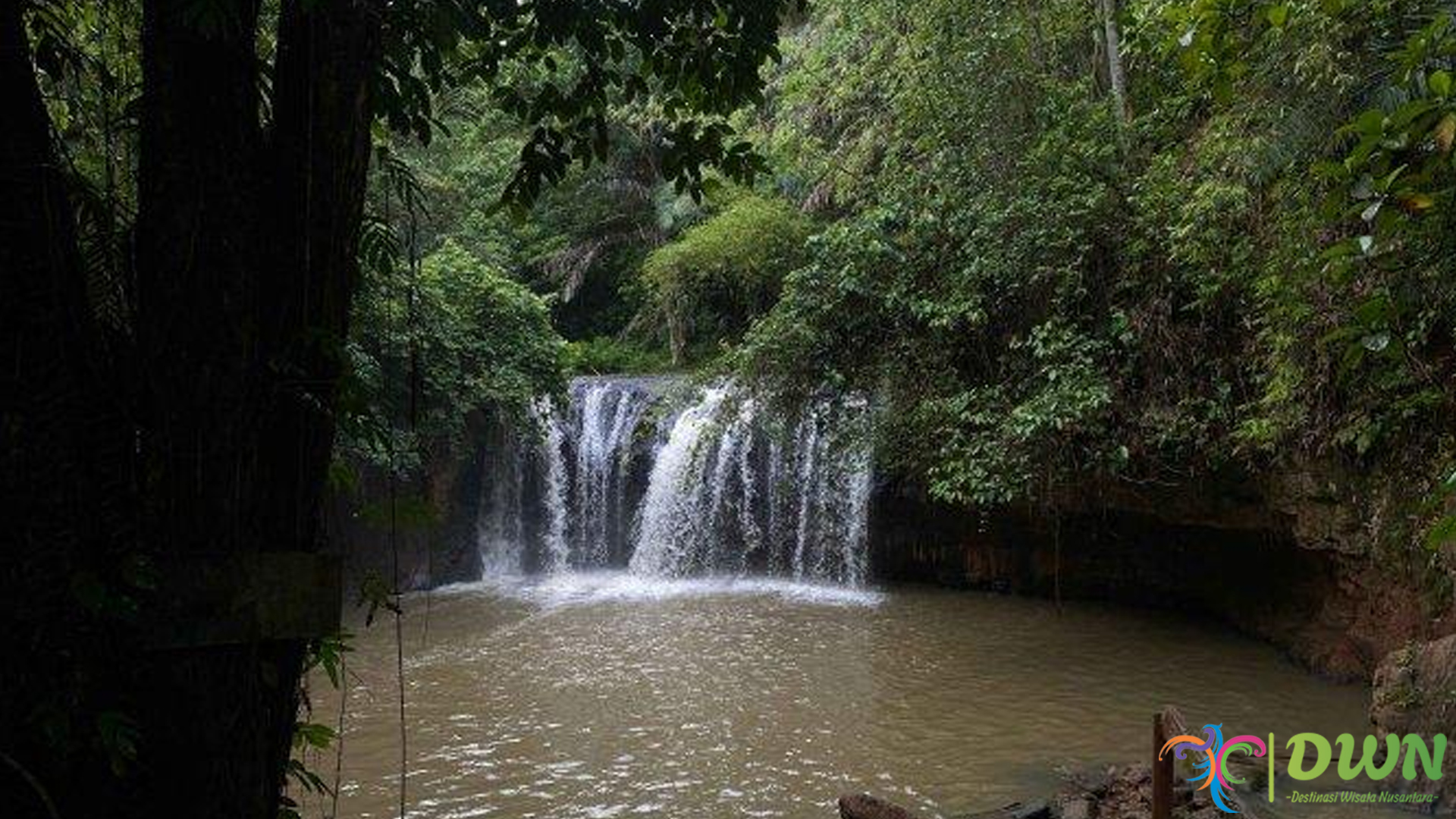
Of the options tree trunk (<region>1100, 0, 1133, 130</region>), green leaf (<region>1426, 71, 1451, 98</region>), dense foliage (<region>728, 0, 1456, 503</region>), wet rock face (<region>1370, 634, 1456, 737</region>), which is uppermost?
tree trunk (<region>1100, 0, 1133, 130</region>)

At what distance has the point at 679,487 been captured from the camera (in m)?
14.5

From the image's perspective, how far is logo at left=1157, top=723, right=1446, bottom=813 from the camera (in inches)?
208

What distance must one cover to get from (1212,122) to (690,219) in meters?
14.3

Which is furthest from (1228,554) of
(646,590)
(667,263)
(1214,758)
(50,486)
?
(667,263)

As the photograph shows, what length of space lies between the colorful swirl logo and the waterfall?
16.3ft

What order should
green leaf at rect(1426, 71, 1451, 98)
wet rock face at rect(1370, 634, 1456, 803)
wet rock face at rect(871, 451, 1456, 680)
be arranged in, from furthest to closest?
1. wet rock face at rect(871, 451, 1456, 680)
2. wet rock face at rect(1370, 634, 1456, 803)
3. green leaf at rect(1426, 71, 1451, 98)

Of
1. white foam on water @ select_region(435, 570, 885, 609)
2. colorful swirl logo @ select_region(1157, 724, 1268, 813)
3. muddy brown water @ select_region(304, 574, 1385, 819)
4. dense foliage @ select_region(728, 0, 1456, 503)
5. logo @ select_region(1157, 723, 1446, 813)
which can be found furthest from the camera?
white foam on water @ select_region(435, 570, 885, 609)

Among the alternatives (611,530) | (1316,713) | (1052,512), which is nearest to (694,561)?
(611,530)

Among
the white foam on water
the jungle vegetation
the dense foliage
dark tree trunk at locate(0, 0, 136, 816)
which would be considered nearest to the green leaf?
the jungle vegetation

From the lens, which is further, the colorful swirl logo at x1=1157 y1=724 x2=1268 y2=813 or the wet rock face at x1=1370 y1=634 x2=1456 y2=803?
the wet rock face at x1=1370 y1=634 x2=1456 y2=803

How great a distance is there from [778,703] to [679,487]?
6.39 meters

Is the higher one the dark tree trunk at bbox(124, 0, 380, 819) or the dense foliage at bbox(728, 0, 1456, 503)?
the dense foliage at bbox(728, 0, 1456, 503)

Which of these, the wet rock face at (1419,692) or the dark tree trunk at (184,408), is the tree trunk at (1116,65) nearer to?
the wet rock face at (1419,692)

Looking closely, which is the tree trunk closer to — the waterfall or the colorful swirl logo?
the waterfall
